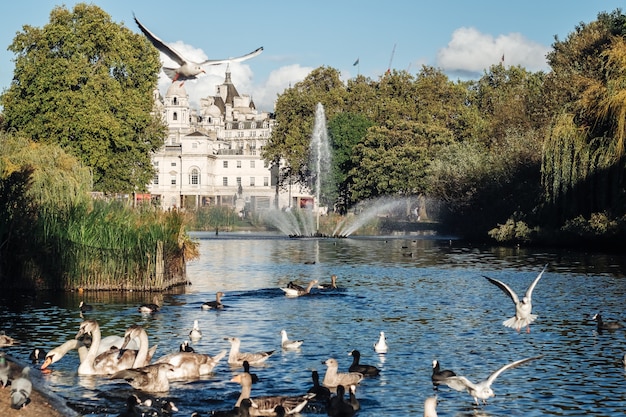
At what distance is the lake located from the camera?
66.8ft

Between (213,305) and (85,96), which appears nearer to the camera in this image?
(213,305)

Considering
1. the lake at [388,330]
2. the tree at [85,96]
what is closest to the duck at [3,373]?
the lake at [388,330]

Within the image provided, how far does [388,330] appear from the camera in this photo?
29328 millimetres

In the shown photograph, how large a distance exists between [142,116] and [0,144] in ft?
99.3

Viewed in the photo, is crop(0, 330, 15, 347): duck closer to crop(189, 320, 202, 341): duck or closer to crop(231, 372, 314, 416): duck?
crop(189, 320, 202, 341): duck

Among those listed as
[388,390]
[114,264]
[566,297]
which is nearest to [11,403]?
[388,390]

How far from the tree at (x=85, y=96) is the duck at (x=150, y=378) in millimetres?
47376

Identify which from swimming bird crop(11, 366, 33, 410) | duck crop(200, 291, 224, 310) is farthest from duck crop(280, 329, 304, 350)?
swimming bird crop(11, 366, 33, 410)

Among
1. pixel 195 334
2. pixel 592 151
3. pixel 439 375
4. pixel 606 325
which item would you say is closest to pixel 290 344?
pixel 195 334

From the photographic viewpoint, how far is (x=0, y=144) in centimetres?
4597

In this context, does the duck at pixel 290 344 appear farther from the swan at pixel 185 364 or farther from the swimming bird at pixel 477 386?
the swimming bird at pixel 477 386

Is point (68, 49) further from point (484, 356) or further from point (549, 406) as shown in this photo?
point (549, 406)

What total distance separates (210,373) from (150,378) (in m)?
2.55

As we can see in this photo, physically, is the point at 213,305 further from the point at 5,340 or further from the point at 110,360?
the point at 110,360
